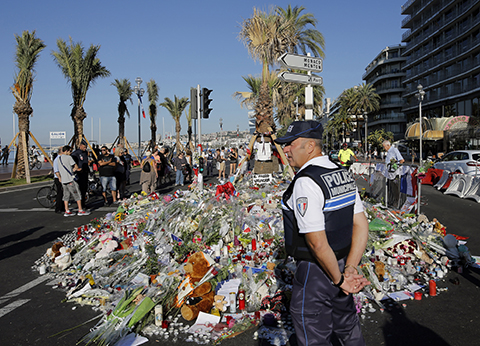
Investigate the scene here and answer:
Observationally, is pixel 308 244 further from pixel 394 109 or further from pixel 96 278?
pixel 394 109

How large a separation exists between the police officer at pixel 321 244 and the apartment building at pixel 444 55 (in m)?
48.3

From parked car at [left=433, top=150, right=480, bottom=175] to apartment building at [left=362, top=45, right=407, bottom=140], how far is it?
2765 inches

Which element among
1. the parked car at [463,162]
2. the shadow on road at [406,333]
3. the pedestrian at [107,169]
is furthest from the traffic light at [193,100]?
the parked car at [463,162]

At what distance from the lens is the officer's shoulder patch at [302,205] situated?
2104mm

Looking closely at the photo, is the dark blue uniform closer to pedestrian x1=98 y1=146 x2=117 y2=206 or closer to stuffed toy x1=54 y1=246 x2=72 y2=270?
stuffed toy x1=54 y1=246 x2=72 y2=270

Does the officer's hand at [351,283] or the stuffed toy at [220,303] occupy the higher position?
the officer's hand at [351,283]

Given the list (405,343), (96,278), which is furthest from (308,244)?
(96,278)

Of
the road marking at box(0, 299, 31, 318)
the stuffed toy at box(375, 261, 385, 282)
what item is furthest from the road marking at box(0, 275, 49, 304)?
the stuffed toy at box(375, 261, 385, 282)

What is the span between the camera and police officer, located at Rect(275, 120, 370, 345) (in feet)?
6.94

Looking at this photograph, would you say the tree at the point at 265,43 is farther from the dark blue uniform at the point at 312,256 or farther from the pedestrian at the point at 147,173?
the dark blue uniform at the point at 312,256

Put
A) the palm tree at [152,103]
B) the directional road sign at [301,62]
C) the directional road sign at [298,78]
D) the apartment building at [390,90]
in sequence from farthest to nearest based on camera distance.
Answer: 1. the apartment building at [390,90]
2. the palm tree at [152,103]
3. the directional road sign at [298,78]
4. the directional road sign at [301,62]

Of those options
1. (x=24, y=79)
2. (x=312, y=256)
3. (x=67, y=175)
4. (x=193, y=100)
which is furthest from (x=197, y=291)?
(x=24, y=79)

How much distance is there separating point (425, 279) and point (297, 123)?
376 centimetres

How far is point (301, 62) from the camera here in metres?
6.89
